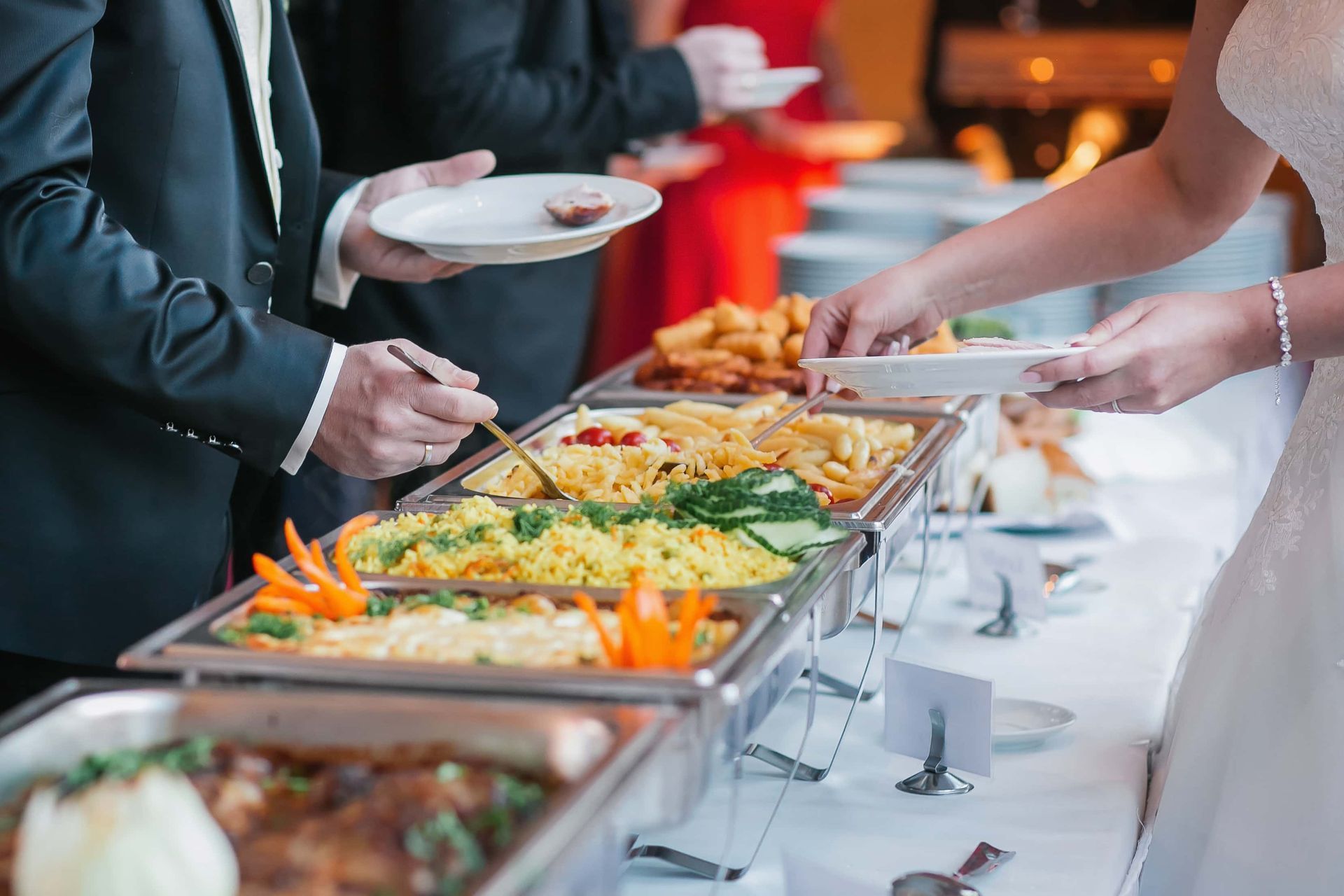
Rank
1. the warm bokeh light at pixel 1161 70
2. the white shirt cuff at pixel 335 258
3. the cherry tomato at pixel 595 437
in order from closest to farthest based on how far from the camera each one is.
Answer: the cherry tomato at pixel 595 437, the white shirt cuff at pixel 335 258, the warm bokeh light at pixel 1161 70

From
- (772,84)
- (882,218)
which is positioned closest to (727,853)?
(772,84)

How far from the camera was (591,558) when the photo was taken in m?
1.16

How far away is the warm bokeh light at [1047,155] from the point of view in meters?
6.31

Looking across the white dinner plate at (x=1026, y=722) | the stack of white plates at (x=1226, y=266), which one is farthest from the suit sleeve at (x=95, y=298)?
the stack of white plates at (x=1226, y=266)

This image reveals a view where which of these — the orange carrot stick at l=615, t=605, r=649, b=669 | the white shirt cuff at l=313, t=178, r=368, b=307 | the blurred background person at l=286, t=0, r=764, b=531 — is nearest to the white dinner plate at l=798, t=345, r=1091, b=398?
the orange carrot stick at l=615, t=605, r=649, b=669

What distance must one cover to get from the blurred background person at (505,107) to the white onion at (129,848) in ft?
4.85

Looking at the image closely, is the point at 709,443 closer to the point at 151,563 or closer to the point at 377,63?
the point at 151,563

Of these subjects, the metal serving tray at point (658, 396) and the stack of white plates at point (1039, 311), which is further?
the stack of white plates at point (1039, 311)

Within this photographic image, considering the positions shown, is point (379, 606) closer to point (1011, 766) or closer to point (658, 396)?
point (1011, 766)

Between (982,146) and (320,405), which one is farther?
(982,146)

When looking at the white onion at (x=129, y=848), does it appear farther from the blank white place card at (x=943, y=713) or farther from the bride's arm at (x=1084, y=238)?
the bride's arm at (x=1084, y=238)

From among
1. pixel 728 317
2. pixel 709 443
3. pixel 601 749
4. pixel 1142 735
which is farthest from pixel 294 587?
pixel 728 317

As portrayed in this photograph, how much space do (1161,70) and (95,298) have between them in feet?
18.5

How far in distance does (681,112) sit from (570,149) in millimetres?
229
